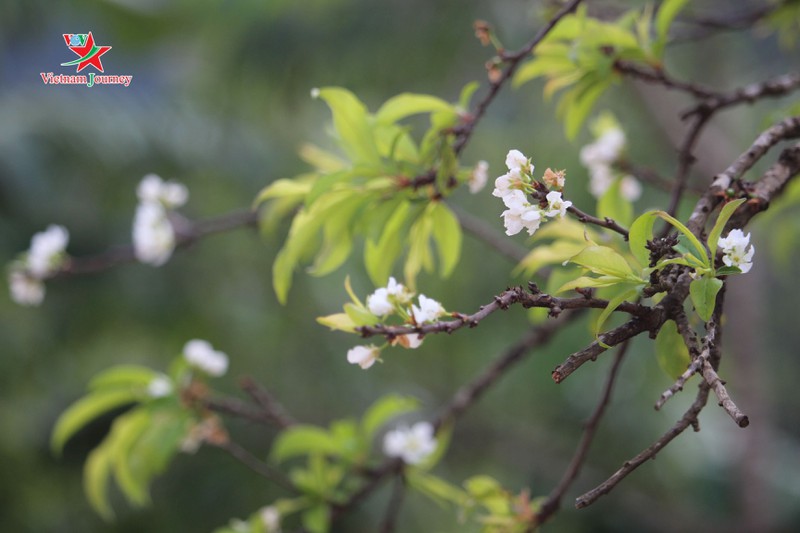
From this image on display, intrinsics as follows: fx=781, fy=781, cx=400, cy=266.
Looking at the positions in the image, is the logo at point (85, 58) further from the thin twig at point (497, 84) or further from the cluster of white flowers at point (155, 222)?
the thin twig at point (497, 84)

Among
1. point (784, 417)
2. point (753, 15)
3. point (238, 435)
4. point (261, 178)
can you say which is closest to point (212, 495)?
point (238, 435)

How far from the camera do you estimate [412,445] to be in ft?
2.84

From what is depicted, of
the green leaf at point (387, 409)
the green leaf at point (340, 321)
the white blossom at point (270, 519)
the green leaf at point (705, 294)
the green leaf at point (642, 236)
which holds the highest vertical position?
the green leaf at point (642, 236)

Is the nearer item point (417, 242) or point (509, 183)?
point (509, 183)

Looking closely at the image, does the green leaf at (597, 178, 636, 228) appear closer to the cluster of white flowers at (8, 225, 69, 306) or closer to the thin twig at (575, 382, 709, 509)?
the thin twig at (575, 382, 709, 509)

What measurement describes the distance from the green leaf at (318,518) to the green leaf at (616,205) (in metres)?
0.44

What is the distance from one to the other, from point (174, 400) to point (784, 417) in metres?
4.08

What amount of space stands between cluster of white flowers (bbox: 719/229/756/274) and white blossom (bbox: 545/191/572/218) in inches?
3.7

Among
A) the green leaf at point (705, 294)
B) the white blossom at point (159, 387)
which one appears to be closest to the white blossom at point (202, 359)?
the white blossom at point (159, 387)

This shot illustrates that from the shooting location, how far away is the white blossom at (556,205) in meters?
0.41

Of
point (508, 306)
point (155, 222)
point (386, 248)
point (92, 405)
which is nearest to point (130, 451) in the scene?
point (92, 405)

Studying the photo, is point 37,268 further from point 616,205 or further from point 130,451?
point 616,205

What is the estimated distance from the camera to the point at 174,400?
2.85 ft

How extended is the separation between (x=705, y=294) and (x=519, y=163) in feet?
0.39
